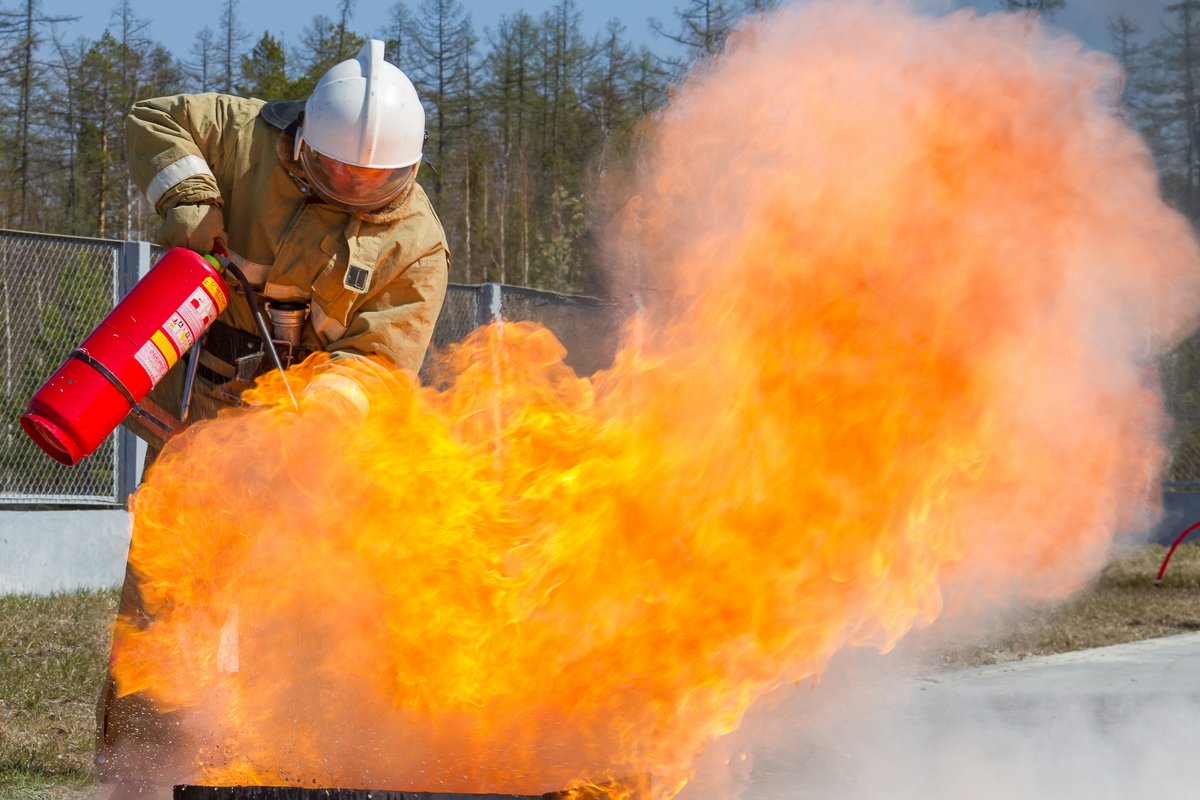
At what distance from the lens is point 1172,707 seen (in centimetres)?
572

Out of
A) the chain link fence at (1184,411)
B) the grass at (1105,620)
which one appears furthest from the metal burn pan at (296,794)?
the chain link fence at (1184,411)

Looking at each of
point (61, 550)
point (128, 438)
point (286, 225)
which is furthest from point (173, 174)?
point (61, 550)

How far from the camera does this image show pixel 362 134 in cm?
382

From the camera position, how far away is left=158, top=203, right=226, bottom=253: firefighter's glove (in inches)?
152

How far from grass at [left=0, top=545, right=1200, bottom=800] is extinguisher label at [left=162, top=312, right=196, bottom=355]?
5.34 feet

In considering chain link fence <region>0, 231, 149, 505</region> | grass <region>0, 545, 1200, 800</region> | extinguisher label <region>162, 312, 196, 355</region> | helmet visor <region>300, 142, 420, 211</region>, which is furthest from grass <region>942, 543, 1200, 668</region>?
chain link fence <region>0, 231, 149, 505</region>

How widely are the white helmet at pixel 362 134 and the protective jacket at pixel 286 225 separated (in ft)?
0.39

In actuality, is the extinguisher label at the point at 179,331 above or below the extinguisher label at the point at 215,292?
below

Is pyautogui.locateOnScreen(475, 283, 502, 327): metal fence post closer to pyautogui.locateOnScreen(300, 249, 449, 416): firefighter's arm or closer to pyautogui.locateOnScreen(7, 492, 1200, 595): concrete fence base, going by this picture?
pyautogui.locateOnScreen(7, 492, 1200, 595): concrete fence base

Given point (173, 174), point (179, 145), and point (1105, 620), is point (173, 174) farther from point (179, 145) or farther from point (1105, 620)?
point (1105, 620)

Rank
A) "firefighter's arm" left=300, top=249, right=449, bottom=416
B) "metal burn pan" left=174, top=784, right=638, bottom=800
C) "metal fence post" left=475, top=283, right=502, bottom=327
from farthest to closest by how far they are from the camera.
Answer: "metal fence post" left=475, top=283, right=502, bottom=327 < "firefighter's arm" left=300, top=249, right=449, bottom=416 < "metal burn pan" left=174, top=784, right=638, bottom=800

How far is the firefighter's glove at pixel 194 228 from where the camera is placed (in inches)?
152

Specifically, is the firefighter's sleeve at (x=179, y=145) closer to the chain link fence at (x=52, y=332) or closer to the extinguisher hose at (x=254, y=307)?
the extinguisher hose at (x=254, y=307)

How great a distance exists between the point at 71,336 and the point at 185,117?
4.93 metres
